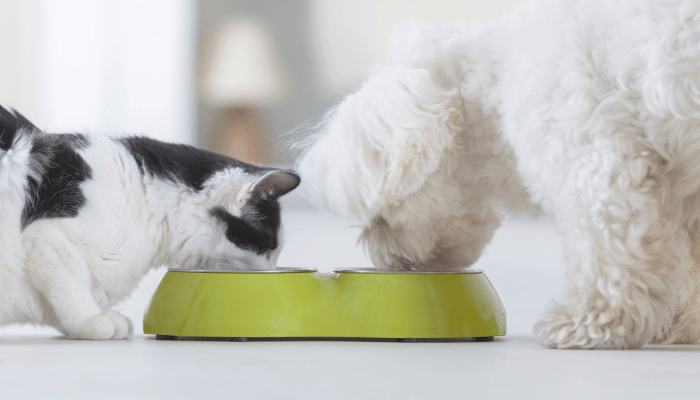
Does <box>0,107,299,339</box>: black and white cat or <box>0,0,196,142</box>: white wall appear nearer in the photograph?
<box>0,107,299,339</box>: black and white cat

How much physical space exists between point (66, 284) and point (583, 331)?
92 centimetres

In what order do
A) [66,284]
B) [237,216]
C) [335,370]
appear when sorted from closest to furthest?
[335,370] < [66,284] < [237,216]

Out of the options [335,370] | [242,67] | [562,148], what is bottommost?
[335,370]

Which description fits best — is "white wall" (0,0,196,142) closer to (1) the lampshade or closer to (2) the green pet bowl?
(1) the lampshade

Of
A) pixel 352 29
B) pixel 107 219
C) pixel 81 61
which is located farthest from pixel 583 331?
pixel 81 61

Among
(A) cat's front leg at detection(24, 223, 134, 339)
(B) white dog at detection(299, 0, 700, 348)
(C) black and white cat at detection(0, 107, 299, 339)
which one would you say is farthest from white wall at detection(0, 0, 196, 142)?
(B) white dog at detection(299, 0, 700, 348)

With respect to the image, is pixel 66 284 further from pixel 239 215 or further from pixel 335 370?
pixel 335 370

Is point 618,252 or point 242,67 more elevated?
point 242,67

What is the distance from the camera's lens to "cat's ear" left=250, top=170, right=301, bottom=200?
162 centimetres

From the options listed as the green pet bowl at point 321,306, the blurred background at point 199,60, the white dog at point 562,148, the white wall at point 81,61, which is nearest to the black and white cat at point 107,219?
the green pet bowl at point 321,306

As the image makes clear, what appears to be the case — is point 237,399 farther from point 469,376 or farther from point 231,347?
point 231,347

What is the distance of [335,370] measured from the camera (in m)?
0.96

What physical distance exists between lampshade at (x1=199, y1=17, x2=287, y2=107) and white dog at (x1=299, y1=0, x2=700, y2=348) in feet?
7.16

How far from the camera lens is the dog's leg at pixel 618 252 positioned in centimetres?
113
